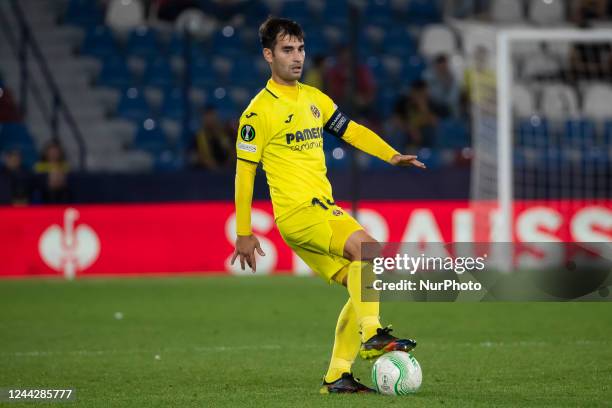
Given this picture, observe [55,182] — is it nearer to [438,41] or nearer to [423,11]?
[438,41]

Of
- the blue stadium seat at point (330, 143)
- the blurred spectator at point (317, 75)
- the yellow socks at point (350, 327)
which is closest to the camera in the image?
the yellow socks at point (350, 327)

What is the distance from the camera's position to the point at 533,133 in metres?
16.5

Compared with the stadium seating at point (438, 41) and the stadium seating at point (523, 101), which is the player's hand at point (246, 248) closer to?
the stadium seating at point (523, 101)

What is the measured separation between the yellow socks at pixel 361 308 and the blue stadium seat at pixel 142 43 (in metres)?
13.7

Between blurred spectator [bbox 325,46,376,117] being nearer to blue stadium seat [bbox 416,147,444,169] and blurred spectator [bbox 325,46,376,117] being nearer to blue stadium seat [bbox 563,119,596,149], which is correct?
blue stadium seat [bbox 416,147,444,169]

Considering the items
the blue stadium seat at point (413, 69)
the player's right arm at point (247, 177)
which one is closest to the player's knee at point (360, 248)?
the player's right arm at point (247, 177)

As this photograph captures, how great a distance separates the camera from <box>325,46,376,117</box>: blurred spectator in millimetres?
17344

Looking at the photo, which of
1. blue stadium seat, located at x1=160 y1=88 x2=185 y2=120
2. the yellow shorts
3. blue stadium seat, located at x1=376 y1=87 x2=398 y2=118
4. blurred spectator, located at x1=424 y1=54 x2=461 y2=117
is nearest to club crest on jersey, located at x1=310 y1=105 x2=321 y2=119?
the yellow shorts

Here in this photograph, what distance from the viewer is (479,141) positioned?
53.4 ft

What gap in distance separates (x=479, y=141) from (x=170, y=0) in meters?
5.84

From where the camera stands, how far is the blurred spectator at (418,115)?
17078 millimetres

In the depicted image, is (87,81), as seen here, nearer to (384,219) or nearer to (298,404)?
(384,219)

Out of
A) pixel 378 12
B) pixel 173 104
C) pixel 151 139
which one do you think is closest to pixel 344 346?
pixel 151 139

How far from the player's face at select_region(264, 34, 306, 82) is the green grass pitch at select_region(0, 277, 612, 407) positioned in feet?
5.98
